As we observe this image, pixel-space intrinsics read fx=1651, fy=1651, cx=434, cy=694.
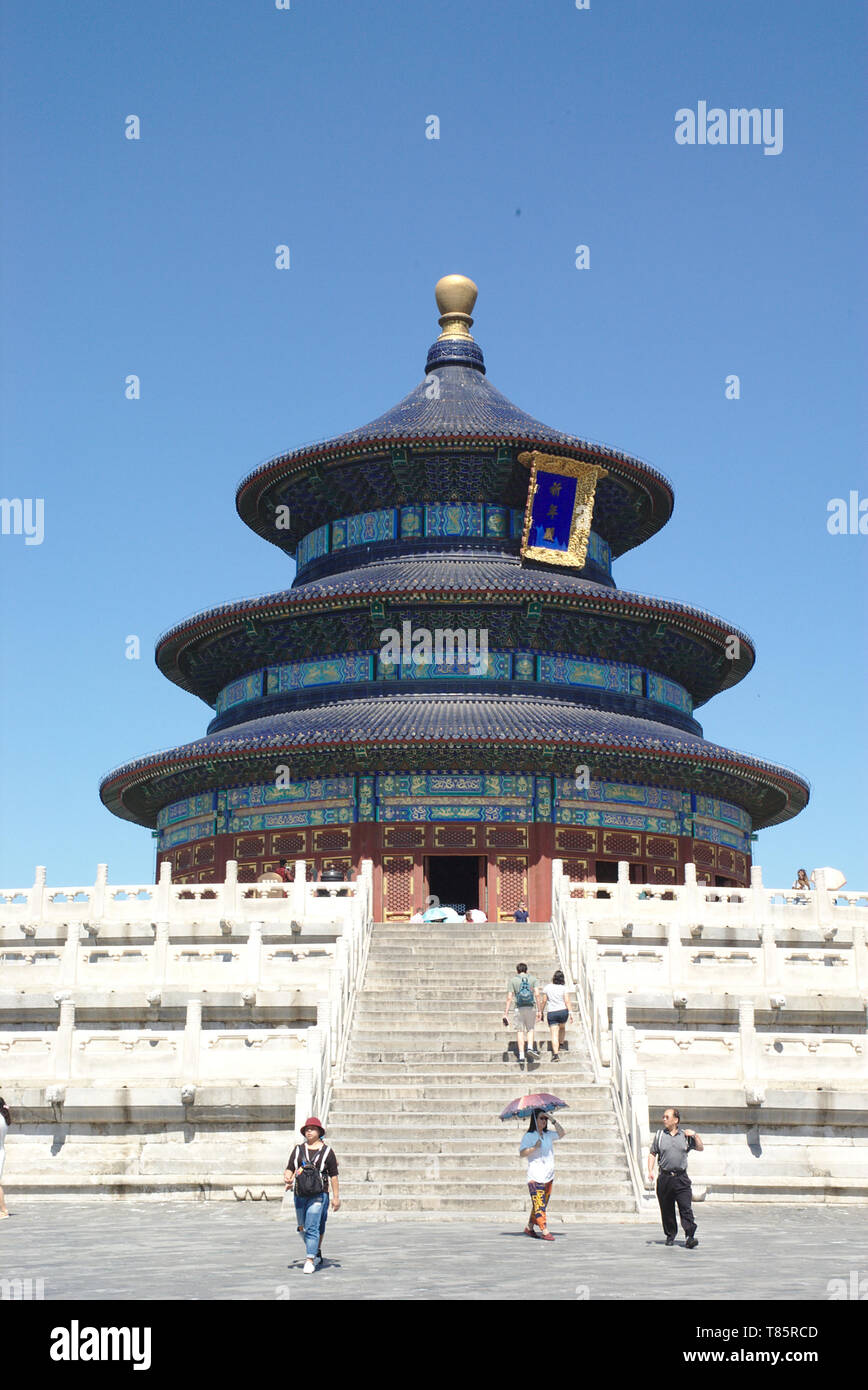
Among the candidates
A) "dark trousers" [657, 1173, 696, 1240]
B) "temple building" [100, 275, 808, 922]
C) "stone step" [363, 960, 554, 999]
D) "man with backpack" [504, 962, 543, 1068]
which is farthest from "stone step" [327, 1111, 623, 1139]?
"temple building" [100, 275, 808, 922]

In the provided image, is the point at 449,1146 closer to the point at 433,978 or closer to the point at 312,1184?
the point at 312,1184

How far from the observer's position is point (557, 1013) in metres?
22.9

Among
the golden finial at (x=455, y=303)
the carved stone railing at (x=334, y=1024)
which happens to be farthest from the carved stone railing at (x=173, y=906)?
the golden finial at (x=455, y=303)

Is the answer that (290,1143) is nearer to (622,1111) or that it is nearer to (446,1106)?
(446,1106)

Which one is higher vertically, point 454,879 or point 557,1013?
point 454,879

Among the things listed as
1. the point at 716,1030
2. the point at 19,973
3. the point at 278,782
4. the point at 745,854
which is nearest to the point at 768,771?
the point at 745,854

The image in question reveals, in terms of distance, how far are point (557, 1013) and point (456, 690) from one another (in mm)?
21208

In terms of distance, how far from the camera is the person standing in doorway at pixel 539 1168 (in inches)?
663

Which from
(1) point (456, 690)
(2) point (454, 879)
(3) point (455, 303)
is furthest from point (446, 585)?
(3) point (455, 303)

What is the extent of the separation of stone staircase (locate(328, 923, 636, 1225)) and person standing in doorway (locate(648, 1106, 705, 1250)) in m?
2.37

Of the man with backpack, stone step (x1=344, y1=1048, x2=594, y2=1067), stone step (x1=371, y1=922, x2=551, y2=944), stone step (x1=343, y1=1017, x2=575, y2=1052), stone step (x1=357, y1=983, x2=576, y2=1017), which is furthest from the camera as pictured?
stone step (x1=371, y1=922, x2=551, y2=944)

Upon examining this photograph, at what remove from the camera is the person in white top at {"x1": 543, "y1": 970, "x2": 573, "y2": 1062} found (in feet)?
74.6

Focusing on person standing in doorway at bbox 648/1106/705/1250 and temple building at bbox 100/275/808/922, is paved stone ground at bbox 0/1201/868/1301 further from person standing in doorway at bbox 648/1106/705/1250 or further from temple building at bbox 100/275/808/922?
temple building at bbox 100/275/808/922

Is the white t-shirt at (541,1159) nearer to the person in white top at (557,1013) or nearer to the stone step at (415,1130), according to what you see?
the stone step at (415,1130)
